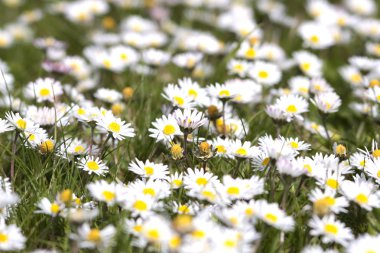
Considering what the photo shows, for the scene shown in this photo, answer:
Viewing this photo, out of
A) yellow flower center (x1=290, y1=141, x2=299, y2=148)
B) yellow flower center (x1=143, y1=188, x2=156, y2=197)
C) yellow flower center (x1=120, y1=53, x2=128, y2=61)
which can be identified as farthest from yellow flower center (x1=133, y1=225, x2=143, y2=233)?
yellow flower center (x1=120, y1=53, x2=128, y2=61)

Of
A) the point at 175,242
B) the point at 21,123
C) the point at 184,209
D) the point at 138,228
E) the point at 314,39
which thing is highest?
the point at 314,39

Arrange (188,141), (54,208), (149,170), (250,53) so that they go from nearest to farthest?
(54,208)
(149,170)
(188,141)
(250,53)

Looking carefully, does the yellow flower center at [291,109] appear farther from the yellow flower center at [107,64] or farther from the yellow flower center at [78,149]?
the yellow flower center at [107,64]

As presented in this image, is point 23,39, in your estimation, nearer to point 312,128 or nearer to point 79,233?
point 312,128

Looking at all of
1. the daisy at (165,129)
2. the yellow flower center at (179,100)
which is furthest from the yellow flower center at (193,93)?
the daisy at (165,129)

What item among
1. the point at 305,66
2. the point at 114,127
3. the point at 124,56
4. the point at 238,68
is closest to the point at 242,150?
the point at 114,127

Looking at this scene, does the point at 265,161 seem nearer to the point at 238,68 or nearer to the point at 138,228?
the point at 138,228
